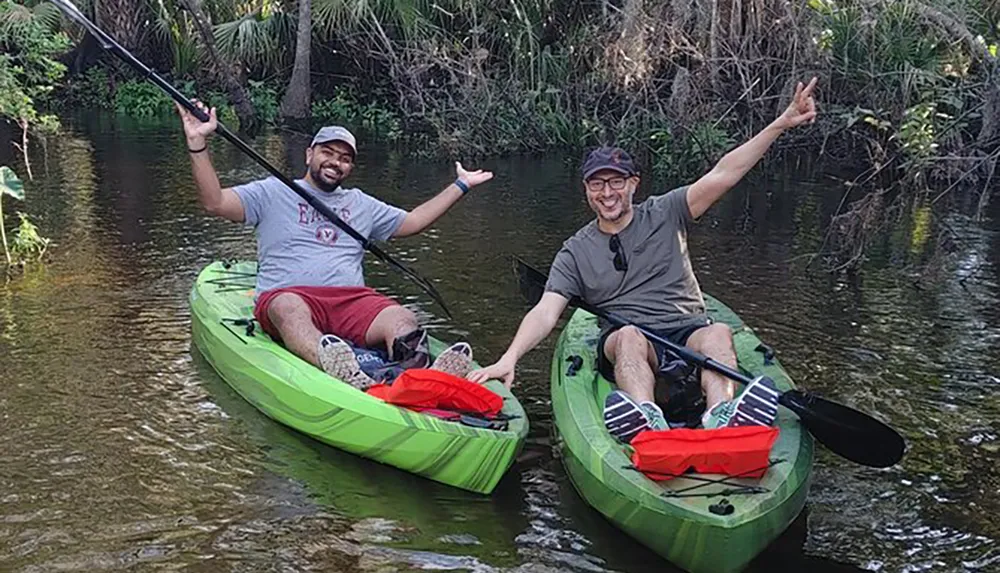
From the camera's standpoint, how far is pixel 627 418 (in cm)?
464

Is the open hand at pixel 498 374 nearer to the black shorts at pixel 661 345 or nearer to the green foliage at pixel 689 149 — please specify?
the black shorts at pixel 661 345

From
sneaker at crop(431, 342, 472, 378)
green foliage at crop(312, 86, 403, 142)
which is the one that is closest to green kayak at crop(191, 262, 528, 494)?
sneaker at crop(431, 342, 472, 378)

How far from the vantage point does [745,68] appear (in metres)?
13.7

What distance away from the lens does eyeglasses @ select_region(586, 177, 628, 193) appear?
17.5 feet

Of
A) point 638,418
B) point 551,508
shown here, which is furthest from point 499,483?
point 638,418

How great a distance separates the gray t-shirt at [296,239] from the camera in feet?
20.3

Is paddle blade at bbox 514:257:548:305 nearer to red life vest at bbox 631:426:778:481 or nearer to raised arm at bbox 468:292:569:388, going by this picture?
raised arm at bbox 468:292:569:388

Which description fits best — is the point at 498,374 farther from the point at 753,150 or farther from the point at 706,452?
the point at 753,150

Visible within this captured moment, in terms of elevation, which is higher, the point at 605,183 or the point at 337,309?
the point at 605,183

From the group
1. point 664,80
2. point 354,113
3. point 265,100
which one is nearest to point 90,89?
point 265,100

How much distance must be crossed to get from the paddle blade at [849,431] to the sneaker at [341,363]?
1.92m

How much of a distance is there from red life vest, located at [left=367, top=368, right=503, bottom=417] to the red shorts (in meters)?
0.95

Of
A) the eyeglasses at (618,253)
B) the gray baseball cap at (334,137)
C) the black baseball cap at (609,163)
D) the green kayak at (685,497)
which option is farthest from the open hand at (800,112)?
the gray baseball cap at (334,137)

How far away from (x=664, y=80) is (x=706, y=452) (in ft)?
35.0
